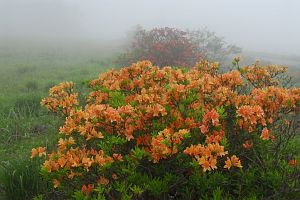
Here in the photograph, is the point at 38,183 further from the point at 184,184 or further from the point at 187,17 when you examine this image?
the point at 187,17

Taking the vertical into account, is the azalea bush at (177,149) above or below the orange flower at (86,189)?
above

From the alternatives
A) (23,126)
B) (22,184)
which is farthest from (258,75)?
(23,126)

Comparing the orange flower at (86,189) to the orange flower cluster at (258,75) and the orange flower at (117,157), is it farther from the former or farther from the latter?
the orange flower cluster at (258,75)

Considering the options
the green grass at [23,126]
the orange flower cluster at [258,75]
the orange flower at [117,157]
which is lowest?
the green grass at [23,126]

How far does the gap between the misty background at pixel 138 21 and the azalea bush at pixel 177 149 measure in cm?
2967

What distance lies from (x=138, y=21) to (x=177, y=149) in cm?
8219

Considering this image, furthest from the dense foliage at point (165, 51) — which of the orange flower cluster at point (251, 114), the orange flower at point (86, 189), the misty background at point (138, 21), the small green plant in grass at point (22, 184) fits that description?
the misty background at point (138, 21)

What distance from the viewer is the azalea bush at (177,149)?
3.16 m

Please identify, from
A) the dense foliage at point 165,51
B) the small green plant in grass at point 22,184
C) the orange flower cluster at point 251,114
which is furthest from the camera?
the dense foliage at point 165,51

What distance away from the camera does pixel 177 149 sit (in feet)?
10.5

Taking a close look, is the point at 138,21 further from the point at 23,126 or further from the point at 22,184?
the point at 22,184

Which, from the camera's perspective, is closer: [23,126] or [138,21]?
[23,126]

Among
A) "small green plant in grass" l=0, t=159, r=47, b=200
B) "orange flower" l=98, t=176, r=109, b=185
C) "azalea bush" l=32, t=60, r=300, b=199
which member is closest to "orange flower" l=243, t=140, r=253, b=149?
"azalea bush" l=32, t=60, r=300, b=199

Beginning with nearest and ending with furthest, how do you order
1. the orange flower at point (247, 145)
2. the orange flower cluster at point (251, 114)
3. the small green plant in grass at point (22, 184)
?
the orange flower cluster at point (251, 114) < the orange flower at point (247, 145) < the small green plant in grass at point (22, 184)
